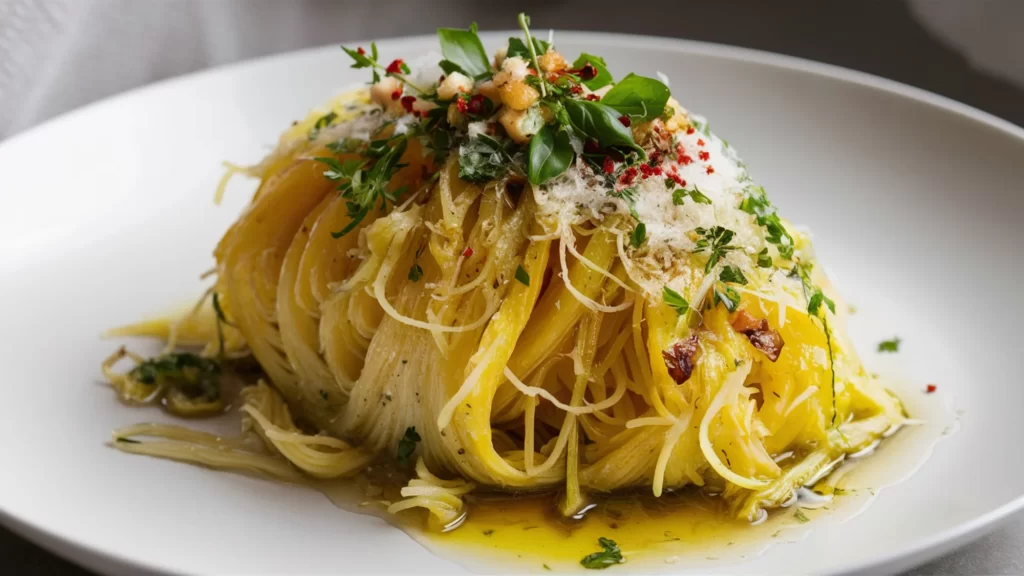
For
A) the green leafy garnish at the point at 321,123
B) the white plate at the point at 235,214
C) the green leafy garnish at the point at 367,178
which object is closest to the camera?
the white plate at the point at 235,214

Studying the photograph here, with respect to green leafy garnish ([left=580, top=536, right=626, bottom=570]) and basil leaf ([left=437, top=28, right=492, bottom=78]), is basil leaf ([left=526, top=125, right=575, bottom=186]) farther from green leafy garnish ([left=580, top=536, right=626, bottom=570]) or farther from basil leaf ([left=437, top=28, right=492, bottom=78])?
green leafy garnish ([left=580, top=536, right=626, bottom=570])

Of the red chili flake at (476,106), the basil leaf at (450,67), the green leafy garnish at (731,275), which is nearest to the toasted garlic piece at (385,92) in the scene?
the basil leaf at (450,67)

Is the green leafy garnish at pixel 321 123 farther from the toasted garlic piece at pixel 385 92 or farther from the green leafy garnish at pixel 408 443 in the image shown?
the green leafy garnish at pixel 408 443

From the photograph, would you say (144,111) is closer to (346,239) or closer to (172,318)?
(172,318)

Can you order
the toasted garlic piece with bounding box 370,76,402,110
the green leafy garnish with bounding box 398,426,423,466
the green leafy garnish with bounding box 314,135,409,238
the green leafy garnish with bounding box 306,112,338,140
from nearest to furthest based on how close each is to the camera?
the green leafy garnish with bounding box 314,135,409,238
the green leafy garnish with bounding box 398,426,423,466
the toasted garlic piece with bounding box 370,76,402,110
the green leafy garnish with bounding box 306,112,338,140

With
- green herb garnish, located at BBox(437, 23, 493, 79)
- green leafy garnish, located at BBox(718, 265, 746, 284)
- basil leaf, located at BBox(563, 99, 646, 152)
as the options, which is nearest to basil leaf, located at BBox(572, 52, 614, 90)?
basil leaf, located at BBox(563, 99, 646, 152)

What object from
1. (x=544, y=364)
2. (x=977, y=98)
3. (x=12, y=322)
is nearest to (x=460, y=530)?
(x=544, y=364)

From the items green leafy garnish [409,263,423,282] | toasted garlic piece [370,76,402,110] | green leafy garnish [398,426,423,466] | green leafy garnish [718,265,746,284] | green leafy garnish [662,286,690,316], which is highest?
toasted garlic piece [370,76,402,110]
